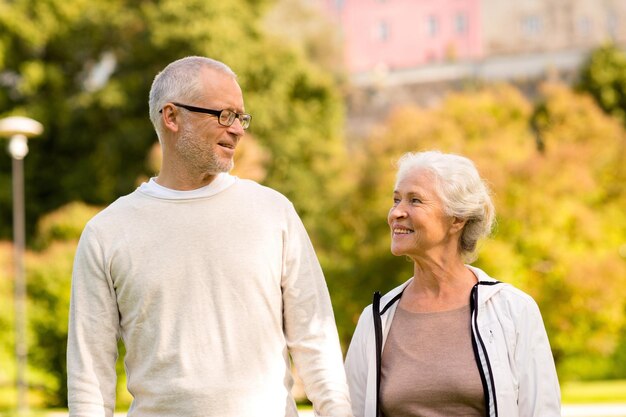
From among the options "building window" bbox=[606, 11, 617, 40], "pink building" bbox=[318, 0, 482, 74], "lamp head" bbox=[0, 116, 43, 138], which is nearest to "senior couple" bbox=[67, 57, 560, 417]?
"lamp head" bbox=[0, 116, 43, 138]

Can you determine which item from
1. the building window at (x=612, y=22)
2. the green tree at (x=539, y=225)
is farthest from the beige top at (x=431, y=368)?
the building window at (x=612, y=22)

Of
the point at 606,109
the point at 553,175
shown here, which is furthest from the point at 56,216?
the point at 606,109

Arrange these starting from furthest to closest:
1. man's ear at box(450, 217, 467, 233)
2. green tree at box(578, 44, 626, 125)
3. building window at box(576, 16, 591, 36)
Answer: building window at box(576, 16, 591, 36) < green tree at box(578, 44, 626, 125) < man's ear at box(450, 217, 467, 233)

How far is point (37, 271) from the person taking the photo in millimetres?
19203

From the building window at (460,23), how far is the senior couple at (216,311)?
53151 mm

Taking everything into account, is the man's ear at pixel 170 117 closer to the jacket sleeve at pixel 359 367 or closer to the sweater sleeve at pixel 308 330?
the sweater sleeve at pixel 308 330

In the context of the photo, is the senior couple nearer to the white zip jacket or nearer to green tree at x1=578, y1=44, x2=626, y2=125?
the white zip jacket

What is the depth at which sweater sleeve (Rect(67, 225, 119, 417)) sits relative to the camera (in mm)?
→ 3062

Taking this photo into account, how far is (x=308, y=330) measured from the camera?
10.4 feet

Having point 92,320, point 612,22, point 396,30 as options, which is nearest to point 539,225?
point 92,320

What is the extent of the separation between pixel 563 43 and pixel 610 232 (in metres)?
30.9

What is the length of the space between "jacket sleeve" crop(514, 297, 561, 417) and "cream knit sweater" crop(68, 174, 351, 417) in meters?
0.60

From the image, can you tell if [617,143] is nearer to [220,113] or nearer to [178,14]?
[178,14]

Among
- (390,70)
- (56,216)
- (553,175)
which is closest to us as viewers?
(553,175)
